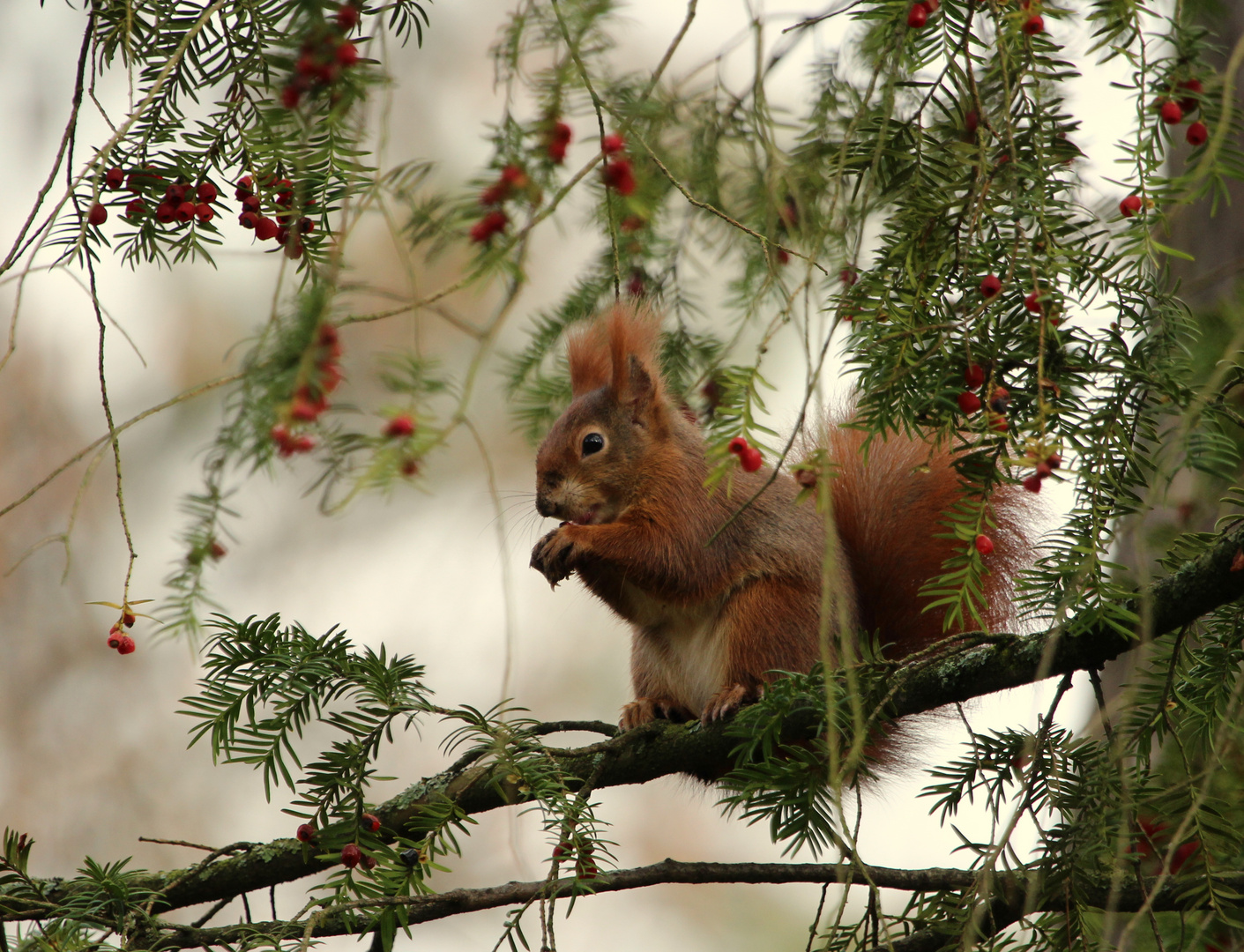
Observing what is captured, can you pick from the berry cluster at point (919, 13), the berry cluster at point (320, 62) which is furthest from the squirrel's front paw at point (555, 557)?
the berry cluster at point (320, 62)

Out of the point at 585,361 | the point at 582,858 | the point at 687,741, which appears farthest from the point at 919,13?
the point at 585,361

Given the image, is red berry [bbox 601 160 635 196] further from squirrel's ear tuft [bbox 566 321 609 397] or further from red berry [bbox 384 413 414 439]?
squirrel's ear tuft [bbox 566 321 609 397]

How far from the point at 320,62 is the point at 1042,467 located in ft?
1.87

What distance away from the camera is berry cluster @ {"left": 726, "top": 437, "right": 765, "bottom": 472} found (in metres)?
0.74

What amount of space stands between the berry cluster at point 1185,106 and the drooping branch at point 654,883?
2.17 ft

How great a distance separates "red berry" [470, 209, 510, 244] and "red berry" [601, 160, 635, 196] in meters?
0.10

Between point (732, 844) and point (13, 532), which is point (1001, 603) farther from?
point (13, 532)

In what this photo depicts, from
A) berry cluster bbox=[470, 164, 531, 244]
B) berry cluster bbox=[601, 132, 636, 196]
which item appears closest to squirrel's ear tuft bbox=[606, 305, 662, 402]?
berry cluster bbox=[601, 132, 636, 196]

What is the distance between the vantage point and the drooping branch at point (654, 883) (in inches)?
39.8

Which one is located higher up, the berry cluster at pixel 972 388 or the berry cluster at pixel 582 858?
the berry cluster at pixel 972 388

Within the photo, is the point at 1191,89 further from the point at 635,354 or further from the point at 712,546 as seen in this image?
the point at 635,354

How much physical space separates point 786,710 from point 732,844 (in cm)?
320

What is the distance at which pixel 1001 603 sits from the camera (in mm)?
1626

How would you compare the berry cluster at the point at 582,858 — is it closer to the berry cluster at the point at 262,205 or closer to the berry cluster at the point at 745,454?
the berry cluster at the point at 745,454
